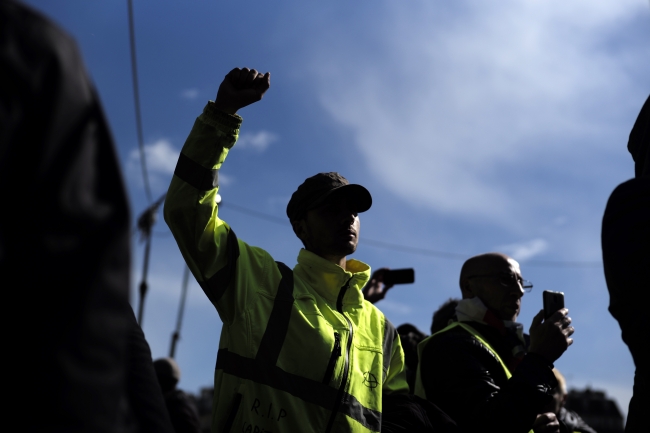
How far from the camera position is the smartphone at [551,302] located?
308cm

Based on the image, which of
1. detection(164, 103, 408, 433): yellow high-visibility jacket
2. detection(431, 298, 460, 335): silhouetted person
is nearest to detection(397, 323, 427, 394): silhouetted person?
detection(431, 298, 460, 335): silhouetted person

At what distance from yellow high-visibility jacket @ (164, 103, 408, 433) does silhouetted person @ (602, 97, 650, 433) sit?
1196 mm

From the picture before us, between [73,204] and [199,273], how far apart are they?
1866mm

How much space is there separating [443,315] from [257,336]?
208 cm

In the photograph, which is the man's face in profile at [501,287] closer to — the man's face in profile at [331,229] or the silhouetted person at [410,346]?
the silhouetted person at [410,346]

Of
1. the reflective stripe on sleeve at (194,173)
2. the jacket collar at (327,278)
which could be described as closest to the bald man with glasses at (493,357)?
the jacket collar at (327,278)

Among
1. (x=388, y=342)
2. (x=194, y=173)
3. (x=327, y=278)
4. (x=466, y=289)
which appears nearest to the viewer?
(x=194, y=173)

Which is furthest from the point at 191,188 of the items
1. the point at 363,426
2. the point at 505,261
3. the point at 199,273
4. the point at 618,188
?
the point at 505,261

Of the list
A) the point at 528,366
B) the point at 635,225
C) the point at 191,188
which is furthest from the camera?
the point at 528,366

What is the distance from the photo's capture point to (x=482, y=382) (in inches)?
116

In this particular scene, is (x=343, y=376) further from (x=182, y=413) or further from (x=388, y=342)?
(x=182, y=413)

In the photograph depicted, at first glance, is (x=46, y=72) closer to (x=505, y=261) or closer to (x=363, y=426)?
(x=363, y=426)

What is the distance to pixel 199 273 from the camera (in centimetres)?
256

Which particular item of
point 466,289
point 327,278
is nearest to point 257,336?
point 327,278
